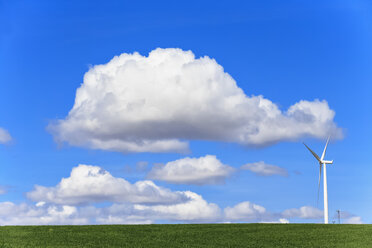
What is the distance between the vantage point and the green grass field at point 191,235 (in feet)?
126

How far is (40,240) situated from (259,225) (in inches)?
883

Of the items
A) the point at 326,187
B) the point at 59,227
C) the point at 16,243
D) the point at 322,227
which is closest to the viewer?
the point at 16,243

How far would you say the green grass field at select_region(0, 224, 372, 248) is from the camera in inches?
1513

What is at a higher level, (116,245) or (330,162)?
(330,162)

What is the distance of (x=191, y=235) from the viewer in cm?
4369

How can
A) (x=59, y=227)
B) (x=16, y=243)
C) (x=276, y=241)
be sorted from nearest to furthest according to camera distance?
Result: (x=16, y=243), (x=276, y=241), (x=59, y=227)

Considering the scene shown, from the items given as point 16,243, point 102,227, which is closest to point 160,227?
point 102,227

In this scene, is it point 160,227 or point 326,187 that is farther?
point 326,187

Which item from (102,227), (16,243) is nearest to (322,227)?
(102,227)

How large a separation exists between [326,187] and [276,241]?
2351 centimetres

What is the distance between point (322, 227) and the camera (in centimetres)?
5109

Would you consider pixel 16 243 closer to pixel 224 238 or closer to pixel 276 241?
pixel 224 238

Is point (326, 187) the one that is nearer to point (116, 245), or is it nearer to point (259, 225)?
point (259, 225)

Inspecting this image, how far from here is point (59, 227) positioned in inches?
1874
